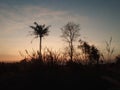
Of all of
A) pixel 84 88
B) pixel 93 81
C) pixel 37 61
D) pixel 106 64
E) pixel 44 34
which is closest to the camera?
pixel 84 88

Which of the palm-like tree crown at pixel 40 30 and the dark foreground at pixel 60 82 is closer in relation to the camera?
the dark foreground at pixel 60 82

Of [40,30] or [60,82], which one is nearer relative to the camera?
[60,82]

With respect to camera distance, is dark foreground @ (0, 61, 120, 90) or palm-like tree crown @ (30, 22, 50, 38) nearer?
dark foreground @ (0, 61, 120, 90)

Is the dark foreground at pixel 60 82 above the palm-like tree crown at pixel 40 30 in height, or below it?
below

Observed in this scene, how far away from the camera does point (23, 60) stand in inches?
331

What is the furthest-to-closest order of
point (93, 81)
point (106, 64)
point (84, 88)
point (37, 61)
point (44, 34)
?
point (44, 34), point (106, 64), point (37, 61), point (93, 81), point (84, 88)

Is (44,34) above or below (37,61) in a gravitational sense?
above

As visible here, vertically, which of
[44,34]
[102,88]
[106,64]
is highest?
[44,34]

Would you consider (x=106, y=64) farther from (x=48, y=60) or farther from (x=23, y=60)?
(x=23, y=60)

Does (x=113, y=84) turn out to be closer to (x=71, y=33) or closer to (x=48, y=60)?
(x=48, y=60)

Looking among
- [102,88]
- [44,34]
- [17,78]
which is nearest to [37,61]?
[17,78]

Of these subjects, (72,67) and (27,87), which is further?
(72,67)

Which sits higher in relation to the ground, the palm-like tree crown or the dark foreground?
the palm-like tree crown

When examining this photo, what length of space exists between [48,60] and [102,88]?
257 centimetres
